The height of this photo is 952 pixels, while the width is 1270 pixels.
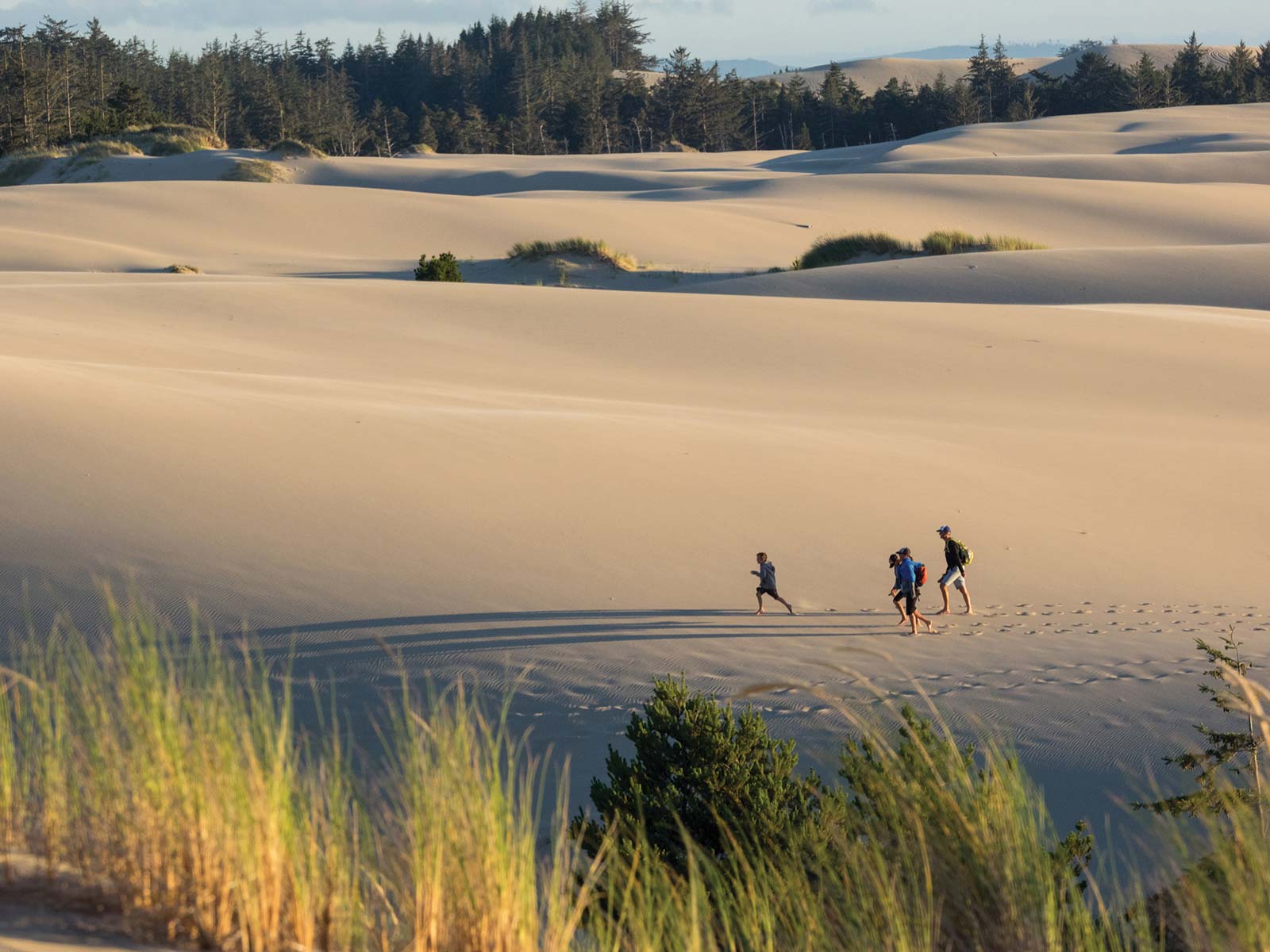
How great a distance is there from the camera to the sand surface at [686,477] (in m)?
8.38

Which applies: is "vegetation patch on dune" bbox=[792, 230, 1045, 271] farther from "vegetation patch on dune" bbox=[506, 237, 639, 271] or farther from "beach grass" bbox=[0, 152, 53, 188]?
"beach grass" bbox=[0, 152, 53, 188]

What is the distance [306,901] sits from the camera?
2.88 metres

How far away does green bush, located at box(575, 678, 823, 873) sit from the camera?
207 inches

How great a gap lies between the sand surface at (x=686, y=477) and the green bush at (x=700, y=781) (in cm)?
60

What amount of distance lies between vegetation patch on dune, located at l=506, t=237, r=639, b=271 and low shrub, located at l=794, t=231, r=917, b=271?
162 inches

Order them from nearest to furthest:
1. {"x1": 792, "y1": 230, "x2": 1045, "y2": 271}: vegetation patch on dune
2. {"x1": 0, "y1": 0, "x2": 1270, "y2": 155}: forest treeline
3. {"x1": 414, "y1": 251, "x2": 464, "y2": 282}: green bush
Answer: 1. {"x1": 414, "y1": 251, "x2": 464, "y2": 282}: green bush
2. {"x1": 792, "y1": 230, "x2": 1045, "y2": 271}: vegetation patch on dune
3. {"x1": 0, "y1": 0, "x2": 1270, "y2": 155}: forest treeline

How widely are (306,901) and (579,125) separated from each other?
84942 mm

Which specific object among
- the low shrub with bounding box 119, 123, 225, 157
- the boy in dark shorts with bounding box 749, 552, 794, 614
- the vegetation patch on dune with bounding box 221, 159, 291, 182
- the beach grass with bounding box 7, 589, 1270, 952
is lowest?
Answer: the boy in dark shorts with bounding box 749, 552, 794, 614

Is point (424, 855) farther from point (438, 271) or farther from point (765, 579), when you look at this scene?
point (438, 271)

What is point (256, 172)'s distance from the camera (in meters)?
52.6

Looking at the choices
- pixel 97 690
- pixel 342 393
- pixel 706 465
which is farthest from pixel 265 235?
pixel 97 690

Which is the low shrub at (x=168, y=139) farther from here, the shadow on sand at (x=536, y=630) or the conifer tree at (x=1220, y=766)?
the conifer tree at (x=1220, y=766)

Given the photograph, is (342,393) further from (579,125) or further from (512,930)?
(579,125)

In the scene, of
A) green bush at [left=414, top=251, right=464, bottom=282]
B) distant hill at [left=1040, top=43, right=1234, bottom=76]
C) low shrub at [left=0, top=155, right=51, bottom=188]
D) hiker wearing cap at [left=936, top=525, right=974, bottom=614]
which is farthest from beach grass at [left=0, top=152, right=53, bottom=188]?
distant hill at [left=1040, top=43, right=1234, bottom=76]
